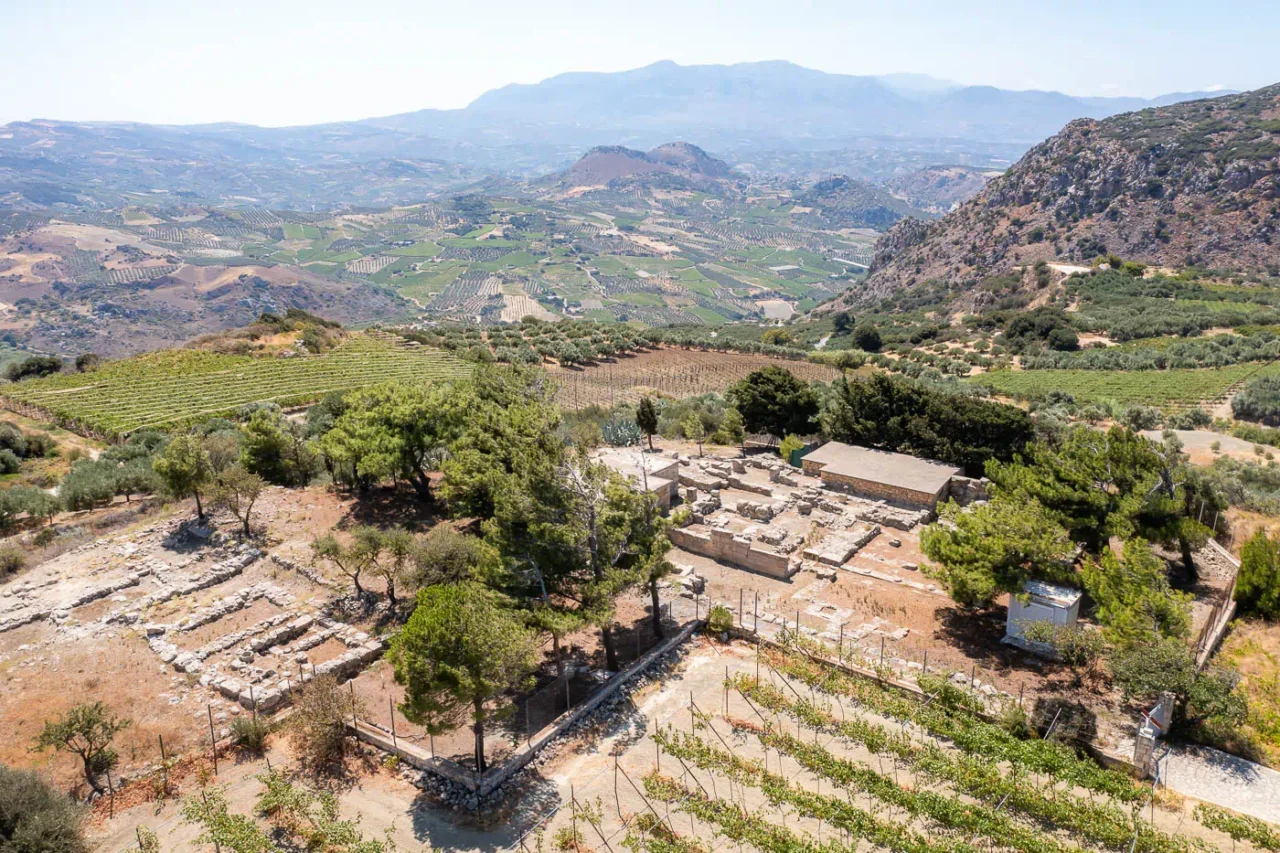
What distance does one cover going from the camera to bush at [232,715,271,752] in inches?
762

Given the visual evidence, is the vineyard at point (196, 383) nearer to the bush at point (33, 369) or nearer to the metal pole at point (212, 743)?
the bush at point (33, 369)

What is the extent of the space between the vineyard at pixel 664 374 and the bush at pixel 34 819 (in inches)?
1660

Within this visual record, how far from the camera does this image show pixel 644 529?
23.4 metres

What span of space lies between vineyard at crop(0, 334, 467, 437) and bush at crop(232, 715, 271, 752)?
36785mm

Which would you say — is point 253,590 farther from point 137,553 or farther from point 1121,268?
point 1121,268

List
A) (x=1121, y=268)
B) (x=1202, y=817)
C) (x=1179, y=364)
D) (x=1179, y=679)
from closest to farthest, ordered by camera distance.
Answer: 1. (x=1202, y=817)
2. (x=1179, y=679)
3. (x=1179, y=364)
4. (x=1121, y=268)

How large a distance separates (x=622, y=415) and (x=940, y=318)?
73320mm

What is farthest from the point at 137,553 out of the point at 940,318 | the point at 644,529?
the point at 940,318

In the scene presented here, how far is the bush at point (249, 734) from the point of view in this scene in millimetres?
19359

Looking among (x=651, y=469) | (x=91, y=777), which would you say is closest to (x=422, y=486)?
(x=651, y=469)

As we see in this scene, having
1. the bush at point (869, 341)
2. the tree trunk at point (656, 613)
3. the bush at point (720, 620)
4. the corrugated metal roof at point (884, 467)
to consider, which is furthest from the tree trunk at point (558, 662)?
the bush at point (869, 341)

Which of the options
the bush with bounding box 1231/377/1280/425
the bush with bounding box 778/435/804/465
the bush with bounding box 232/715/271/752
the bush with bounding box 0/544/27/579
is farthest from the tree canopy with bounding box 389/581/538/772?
the bush with bounding box 1231/377/1280/425

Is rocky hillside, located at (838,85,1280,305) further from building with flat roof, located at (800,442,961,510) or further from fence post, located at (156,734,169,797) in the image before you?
fence post, located at (156,734,169,797)

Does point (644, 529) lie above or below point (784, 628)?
above
